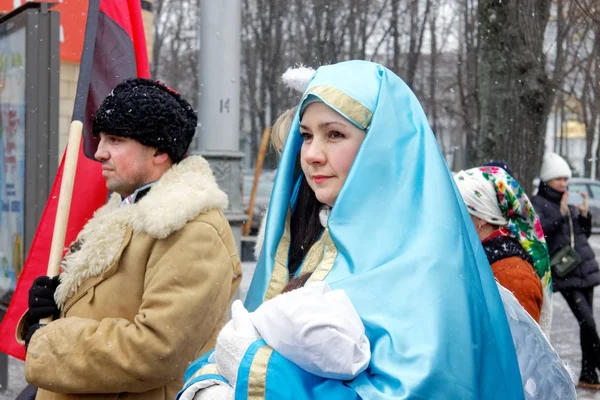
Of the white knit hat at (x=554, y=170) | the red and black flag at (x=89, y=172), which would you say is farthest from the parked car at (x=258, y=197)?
the red and black flag at (x=89, y=172)

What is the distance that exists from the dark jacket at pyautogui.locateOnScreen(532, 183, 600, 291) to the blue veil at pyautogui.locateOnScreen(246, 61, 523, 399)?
5.46 metres

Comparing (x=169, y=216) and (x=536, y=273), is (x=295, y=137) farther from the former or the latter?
(x=536, y=273)

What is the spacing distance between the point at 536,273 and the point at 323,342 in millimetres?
2379

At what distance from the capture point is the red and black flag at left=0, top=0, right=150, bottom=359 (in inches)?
140

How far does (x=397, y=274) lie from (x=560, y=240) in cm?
582

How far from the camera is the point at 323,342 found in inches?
66.4

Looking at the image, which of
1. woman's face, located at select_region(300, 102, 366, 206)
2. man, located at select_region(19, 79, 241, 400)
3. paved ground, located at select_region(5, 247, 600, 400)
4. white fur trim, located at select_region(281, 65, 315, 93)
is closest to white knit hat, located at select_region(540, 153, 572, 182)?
paved ground, located at select_region(5, 247, 600, 400)

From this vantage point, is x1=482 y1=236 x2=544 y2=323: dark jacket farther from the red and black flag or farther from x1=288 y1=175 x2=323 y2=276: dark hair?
the red and black flag

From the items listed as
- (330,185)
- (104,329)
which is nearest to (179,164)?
(104,329)

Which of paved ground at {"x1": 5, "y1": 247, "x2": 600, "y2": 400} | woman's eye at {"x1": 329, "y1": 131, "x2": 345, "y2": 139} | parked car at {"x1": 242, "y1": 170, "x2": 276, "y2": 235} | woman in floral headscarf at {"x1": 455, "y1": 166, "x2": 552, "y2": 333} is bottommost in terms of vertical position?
paved ground at {"x1": 5, "y1": 247, "x2": 600, "y2": 400}

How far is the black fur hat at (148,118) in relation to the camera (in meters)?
2.85

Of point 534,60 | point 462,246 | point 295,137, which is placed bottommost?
point 462,246

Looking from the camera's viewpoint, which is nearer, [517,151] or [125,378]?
[125,378]

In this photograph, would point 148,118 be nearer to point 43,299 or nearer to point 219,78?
point 43,299
